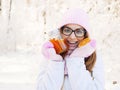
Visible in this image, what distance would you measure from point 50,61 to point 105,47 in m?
6.24

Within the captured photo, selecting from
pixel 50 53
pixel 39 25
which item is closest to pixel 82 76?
pixel 50 53

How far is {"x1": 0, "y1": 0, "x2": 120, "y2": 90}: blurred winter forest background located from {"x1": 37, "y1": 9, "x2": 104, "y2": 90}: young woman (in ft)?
15.7

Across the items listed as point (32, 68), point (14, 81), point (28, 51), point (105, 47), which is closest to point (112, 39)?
point (105, 47)

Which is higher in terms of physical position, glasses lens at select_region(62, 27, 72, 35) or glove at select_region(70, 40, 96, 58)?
glasses lens at select_region(62, 27, 72, 35)

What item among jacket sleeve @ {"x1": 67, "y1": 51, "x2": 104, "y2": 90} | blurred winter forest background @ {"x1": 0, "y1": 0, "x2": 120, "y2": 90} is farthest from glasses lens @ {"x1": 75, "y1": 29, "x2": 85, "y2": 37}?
blurred winter forest background @ {"x1": 0, "y1": 0, "x2": 120, "y2": 90}

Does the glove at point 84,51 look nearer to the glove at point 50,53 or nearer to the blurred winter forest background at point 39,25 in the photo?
the glove at point 50,53

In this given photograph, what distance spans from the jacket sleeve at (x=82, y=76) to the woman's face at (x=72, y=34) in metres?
0.10

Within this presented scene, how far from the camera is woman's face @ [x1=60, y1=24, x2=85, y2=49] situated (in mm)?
2579

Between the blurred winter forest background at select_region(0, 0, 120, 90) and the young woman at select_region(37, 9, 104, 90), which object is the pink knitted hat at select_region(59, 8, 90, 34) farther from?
the blurred winter forest background at select_region(0, 0, 120, 90)

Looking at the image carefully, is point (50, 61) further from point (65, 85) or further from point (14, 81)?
point (14, 81)

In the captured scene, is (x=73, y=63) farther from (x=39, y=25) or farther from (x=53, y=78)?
(x=39, y=25)

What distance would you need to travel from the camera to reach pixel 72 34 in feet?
8.43

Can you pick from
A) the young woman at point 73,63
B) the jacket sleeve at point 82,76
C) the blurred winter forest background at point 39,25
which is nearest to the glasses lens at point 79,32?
the young woman at point 73,63

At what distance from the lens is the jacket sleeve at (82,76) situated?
254 cm
